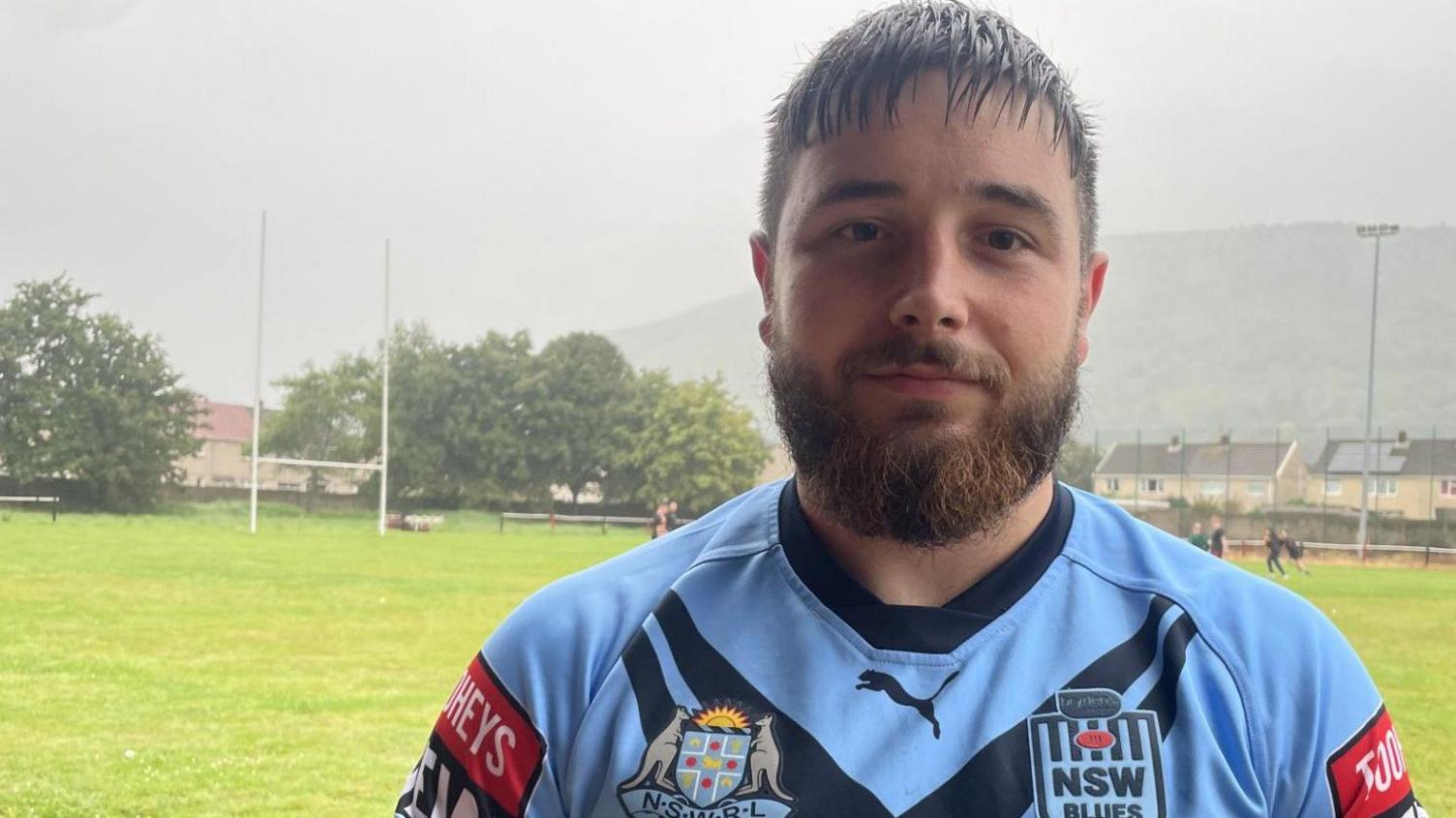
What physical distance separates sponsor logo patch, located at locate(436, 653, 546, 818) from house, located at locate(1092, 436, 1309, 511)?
39.8ft

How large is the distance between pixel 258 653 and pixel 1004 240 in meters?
6.48

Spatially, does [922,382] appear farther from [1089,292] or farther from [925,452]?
[1089,292]

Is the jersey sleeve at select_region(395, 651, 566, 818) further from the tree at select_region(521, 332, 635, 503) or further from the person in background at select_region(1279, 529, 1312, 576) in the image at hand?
the person in background at select_region(1279, 529, 1312, 576)

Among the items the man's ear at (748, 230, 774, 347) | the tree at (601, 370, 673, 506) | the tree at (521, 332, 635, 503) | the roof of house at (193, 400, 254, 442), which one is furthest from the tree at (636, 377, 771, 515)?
the man's ear at (748, 230, 774, 347)

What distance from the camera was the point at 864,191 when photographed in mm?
746

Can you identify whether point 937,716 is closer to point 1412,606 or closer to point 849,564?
point 849,564

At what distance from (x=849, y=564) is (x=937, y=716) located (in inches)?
5.0

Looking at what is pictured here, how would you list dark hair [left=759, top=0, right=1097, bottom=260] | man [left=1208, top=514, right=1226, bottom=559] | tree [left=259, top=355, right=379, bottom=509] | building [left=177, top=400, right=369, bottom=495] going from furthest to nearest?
1. man [left=1208, top=514, right=1226, bottom=559]
2. tree [left=259, top=355, right=379, bottom=509]
3. building [left=177, top=400, right=369, bottom=495]
4. dark hair [left=759, top=0, right=1097, bottom=260]

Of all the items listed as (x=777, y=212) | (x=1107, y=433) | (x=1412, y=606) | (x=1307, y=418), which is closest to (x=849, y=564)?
(x=777, y=212)

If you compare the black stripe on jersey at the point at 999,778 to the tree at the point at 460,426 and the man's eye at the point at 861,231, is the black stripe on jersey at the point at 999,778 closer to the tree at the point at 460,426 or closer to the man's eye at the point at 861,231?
the man's eye at the point at 861,231

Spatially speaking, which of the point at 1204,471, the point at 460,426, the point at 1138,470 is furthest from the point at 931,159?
the point at 1204,471

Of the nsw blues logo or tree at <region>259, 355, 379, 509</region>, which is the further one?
tree at <region>259, 355, 379, 509</region>

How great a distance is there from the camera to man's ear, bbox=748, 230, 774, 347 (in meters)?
0.83

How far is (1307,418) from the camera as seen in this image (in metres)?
34.8
